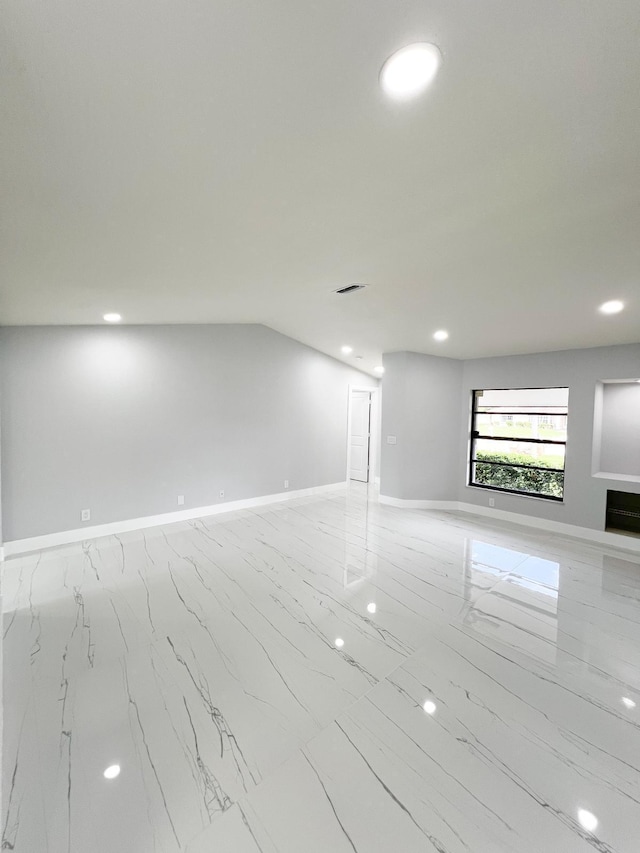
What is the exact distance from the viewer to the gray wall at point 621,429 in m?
4.51

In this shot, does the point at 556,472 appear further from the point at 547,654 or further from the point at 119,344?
the point at 119,344

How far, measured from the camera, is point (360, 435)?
8.18 m

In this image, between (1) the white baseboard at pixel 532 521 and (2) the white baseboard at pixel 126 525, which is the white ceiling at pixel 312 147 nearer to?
(2) the white baseboard at pixel 126 525

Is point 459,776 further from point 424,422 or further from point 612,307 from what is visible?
point 424,422

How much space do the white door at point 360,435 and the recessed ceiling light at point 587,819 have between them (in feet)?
21.6

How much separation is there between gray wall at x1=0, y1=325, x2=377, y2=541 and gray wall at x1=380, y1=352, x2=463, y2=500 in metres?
1.49

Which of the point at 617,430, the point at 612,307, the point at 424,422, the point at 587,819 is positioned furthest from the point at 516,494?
the point at 587,819

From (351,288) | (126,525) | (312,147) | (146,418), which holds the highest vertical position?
(351,288)

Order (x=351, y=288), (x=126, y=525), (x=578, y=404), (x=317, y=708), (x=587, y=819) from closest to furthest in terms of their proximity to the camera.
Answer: (x=587, y=819)
(x=317, y=708)
(x=351, y=288)
(x=126, y=525)
(x=578, y=404)

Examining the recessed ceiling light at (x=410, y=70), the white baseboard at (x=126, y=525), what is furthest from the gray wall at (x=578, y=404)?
the recessed ceiling light at (x=410, y=70)

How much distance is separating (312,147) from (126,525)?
445 cm

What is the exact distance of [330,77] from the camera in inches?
45.4

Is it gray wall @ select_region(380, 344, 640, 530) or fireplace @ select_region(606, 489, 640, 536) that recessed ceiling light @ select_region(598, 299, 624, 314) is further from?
fireplace @ select_region(606, 489, 640, 536)

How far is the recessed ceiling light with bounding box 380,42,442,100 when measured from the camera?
3.59 feet
